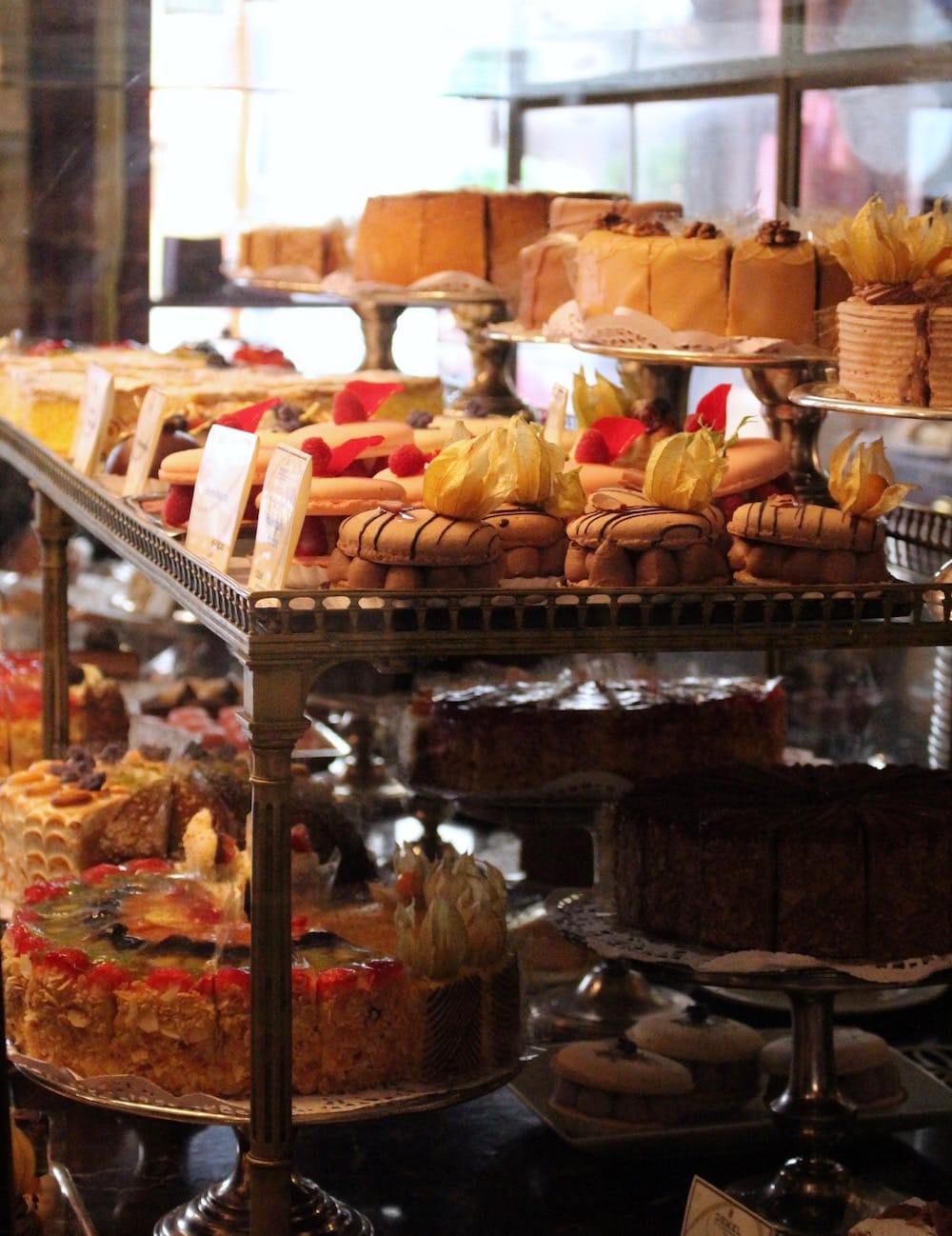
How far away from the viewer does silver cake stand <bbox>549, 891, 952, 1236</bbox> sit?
2227 millimetres

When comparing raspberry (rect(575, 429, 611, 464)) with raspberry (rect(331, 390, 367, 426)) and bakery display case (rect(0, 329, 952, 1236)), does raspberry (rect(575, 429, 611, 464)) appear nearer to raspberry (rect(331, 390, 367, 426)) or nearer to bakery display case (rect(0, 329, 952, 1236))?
raspberry (rect(331, 390, 367, 426))

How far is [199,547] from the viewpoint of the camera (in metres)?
2.10

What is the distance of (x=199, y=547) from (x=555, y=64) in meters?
2.71

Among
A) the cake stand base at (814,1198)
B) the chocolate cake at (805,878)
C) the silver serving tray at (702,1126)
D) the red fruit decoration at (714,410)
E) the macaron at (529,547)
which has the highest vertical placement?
the red fruit decoration at (714,410)

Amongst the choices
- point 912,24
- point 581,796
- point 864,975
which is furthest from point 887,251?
point 912,24

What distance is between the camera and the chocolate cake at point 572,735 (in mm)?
2980

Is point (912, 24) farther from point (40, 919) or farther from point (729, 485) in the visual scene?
point (40, 919)

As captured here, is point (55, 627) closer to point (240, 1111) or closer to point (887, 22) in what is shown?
point (240, 1111)

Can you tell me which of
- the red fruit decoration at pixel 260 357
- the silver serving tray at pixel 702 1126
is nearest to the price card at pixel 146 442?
the silver serving tray at pixel 702 1126

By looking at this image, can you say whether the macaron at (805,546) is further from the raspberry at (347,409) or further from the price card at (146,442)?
the price card at (146,442)

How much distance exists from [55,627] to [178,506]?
3.54 feet

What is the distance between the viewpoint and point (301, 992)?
2.13m

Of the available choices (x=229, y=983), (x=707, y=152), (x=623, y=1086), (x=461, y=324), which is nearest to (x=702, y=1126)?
(x=623, y=1086)

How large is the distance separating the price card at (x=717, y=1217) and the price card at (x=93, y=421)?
4.54ft
